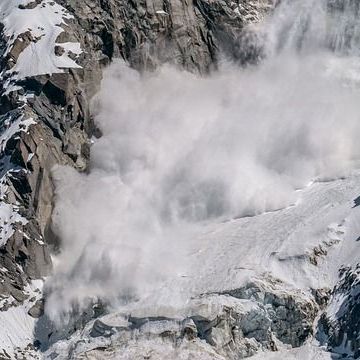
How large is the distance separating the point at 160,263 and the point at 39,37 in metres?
44.4

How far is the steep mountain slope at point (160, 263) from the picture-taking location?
155125mm

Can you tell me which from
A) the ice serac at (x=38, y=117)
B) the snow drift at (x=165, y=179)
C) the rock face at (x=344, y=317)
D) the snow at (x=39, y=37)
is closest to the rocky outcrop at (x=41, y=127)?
the ice serac at (x=38, y=117)

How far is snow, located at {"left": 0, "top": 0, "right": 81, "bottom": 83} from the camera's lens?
622ft

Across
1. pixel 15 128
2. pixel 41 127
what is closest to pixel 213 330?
pixel 41 127

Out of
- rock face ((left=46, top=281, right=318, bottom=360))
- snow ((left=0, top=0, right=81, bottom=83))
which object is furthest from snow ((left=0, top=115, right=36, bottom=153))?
rock face ((left=46, top=281, right=318, bottom=360))

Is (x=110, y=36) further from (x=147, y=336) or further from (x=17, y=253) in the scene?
(x=147, y=336)

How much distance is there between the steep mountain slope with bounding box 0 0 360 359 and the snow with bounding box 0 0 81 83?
20 centimetres

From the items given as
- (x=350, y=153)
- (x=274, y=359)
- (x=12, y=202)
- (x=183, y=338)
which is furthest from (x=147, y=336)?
(x=350, y=153)

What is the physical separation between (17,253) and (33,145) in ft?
54.3

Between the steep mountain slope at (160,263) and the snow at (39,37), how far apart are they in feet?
0.67

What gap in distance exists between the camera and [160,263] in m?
168

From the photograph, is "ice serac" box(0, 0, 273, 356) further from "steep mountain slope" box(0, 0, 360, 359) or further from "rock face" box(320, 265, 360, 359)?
"rock face" box(320, 265, 360, 359)

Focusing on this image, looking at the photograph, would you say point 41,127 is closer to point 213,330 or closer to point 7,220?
point 7,220

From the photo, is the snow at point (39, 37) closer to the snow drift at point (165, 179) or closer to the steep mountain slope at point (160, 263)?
the steep mountain slope at point (160, 263)
